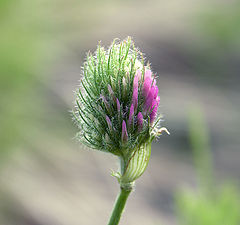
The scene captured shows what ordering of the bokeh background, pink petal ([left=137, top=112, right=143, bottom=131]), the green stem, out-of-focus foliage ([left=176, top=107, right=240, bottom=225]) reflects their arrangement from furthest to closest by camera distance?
the bokeh background → out-of-focus foliage ([left=176, top=107, right=240, bottom=225]) → pink petal ([left=137, top=112, right=143, bottom=131]) → the green stem

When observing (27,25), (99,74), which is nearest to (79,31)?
(27,25)

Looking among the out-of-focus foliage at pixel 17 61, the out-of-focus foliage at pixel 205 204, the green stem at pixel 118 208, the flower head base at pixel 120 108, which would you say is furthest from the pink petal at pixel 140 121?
the out-of-focus foliage at pixel 17 61

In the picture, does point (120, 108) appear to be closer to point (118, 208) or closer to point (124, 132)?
point (124, 132)

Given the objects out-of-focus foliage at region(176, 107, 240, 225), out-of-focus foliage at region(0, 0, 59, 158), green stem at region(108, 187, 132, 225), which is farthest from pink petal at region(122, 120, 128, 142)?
out-of-focus foliage at region(0, 0, 59, 158)

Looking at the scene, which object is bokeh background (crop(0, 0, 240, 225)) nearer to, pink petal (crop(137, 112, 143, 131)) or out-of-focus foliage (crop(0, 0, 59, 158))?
out-of-focus foliage (crop(0, 0, 59, 158))

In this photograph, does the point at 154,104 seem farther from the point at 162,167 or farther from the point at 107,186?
Answer: the point at 162,167

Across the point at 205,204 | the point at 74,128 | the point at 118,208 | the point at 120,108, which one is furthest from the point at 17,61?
the point at 118,208

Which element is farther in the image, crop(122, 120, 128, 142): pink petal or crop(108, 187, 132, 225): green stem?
crop(122, 120, 128, 142): pink petal
